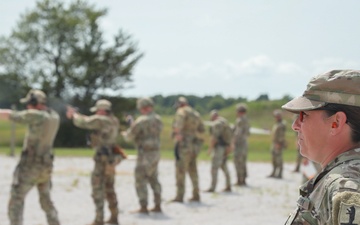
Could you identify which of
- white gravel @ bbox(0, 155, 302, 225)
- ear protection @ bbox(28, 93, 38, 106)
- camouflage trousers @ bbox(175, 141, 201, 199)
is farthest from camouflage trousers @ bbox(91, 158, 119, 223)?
camouflage trousers @ bbox(175, 141, 201, 199)

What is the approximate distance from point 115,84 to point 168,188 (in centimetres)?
3090

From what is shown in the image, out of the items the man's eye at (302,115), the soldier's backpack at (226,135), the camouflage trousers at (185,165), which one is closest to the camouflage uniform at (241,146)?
the soldier's backpack at (226,135)

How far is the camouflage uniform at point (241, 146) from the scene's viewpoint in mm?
17984

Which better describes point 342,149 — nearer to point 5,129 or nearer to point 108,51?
point 108,51

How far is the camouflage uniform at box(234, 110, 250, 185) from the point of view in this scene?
18.0 metres

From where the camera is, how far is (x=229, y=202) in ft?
46.5

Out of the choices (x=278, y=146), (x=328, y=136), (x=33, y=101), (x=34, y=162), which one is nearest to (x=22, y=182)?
(x=34, y=162)

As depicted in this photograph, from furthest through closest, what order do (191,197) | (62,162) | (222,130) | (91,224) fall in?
(62,162), (222,130), (191,197), (91,224)

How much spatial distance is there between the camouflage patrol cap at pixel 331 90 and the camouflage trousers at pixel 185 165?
35.9 feet

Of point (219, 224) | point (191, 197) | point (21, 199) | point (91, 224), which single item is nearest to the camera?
point (21, 199)

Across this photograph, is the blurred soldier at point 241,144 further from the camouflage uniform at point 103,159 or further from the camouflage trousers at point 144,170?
the camouflage uniform at point 103,159

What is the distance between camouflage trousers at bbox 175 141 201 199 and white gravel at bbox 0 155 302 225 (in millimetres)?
315

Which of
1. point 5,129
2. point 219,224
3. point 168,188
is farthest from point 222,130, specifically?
point 5,129

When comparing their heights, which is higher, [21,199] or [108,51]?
[108,51]
